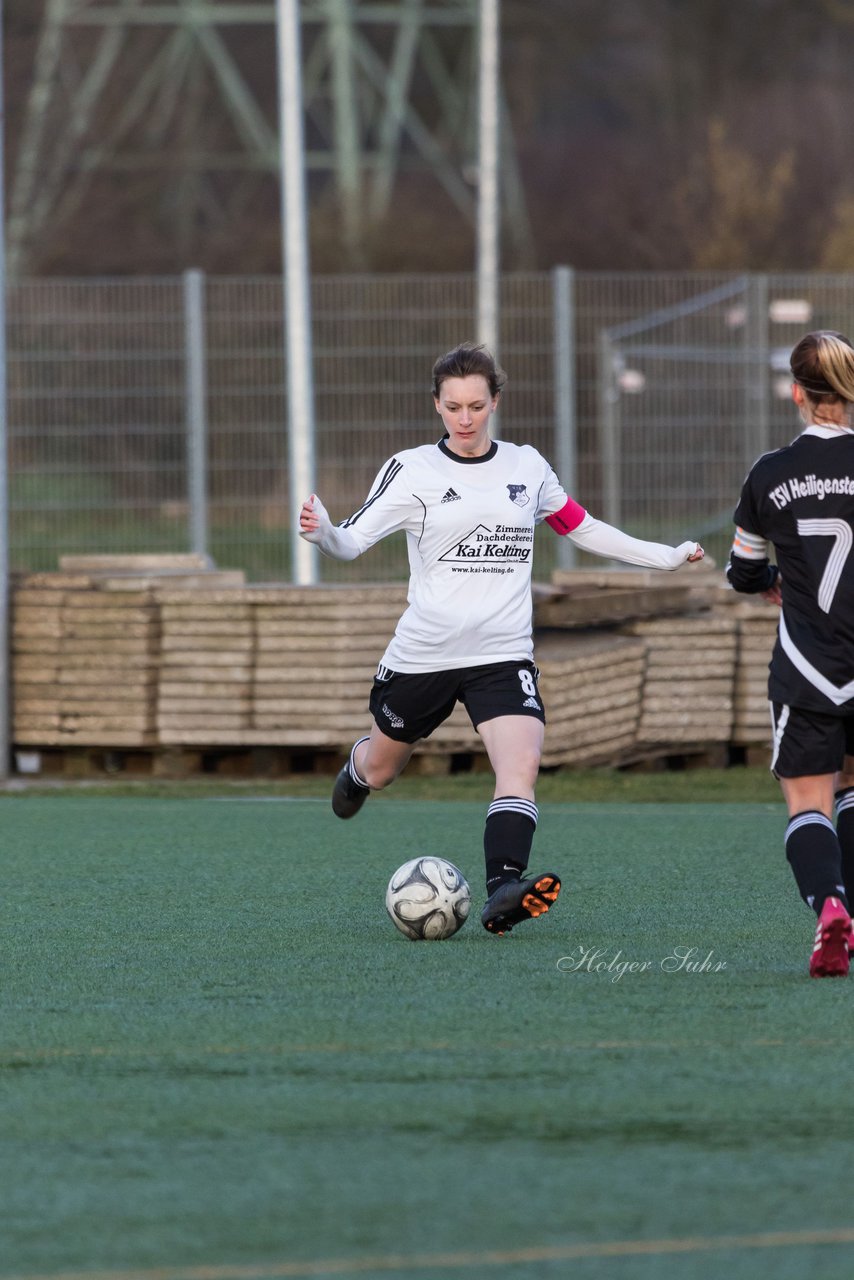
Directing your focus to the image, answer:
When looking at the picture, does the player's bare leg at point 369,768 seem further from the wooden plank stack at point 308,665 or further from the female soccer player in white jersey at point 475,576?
the wooden plank stack at point 308,665

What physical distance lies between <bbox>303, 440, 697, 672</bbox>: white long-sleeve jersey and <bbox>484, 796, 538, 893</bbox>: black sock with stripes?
50 cm

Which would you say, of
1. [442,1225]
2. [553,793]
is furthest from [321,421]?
[442,1225]

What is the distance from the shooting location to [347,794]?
816 centimetres

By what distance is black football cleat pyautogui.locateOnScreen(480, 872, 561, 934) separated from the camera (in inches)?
270

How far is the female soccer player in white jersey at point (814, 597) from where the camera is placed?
6.18 meters

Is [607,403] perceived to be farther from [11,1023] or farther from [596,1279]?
[596,1279]

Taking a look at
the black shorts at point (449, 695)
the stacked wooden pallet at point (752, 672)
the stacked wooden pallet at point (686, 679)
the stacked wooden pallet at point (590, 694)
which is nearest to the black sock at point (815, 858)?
the black shorts at point (449, 695)

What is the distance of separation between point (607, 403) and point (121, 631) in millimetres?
4845

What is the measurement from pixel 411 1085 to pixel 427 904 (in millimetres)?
2031

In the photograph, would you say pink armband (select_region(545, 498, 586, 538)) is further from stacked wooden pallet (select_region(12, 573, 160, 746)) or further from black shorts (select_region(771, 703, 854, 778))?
stacked wooden pallet (select_region(12, 573, 160, 746))

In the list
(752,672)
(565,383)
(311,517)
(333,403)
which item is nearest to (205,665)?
(752,672)

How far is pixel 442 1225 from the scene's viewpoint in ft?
13.3

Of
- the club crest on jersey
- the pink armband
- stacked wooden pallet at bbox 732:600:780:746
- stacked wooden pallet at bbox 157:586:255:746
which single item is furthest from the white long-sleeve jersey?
stacked wooden pallet at bbox 732:600:780:746

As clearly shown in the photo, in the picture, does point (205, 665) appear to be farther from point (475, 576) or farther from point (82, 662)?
point (475, 576)
